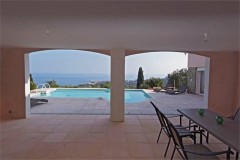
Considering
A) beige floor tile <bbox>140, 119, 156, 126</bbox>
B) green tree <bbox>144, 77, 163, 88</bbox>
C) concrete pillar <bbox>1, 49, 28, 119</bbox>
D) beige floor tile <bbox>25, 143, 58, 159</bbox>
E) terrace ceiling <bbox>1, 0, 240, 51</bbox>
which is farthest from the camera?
green tree <bbox>144, 77, 163, 88</bbox>

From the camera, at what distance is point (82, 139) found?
468 centimetres

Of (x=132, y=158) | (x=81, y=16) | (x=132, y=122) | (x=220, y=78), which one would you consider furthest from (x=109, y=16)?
(x=220, y=78)

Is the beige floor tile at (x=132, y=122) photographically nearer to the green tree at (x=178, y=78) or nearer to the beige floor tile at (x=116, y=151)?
the beige floor tile at (x=116, y=151)

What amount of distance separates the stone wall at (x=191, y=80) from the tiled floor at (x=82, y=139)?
29.5 ft

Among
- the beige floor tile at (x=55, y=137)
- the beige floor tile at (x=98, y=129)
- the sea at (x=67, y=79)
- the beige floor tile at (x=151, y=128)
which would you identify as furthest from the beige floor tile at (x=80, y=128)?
the sea at (x=67, y=79)

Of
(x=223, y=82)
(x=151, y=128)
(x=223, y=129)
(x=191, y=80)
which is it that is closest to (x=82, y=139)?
(x=151, y=128)

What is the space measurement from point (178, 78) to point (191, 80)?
4.07ft

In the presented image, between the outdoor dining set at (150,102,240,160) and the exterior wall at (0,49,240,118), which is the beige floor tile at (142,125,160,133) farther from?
the exterior wall at (0,49,240,118)

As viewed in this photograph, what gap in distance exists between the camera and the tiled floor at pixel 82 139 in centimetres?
385

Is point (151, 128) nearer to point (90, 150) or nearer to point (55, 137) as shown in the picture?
point (90, 150)

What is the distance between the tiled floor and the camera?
3.85 meters

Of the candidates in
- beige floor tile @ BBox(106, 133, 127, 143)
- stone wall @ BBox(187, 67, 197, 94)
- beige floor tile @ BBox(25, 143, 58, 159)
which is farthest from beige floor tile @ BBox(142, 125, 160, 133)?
stone wall @ BBox(187, 67, 197, 94)

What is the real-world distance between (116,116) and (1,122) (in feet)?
11.8

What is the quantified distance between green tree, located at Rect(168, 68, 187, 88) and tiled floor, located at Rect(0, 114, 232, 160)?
10.0 meters
